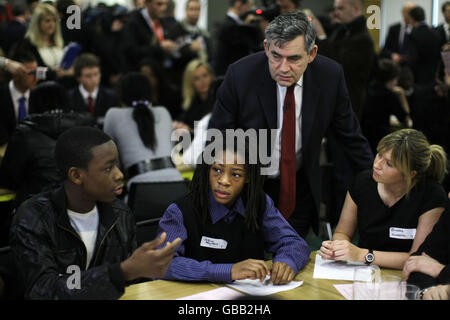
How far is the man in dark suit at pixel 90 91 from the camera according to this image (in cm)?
533

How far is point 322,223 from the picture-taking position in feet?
16.5

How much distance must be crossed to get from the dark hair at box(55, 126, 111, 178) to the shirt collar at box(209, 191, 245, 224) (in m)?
0.53

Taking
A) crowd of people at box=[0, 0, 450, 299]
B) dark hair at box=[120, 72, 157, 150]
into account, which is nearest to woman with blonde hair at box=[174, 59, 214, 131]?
crowd of people at box=[0, 0, 450, 299]

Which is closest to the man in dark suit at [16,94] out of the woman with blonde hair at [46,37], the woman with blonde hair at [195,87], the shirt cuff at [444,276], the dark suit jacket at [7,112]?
the dark suit jacket at [7,112]

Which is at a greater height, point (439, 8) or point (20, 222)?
point (439, 8)

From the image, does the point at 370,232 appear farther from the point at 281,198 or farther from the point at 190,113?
the point at 190,113

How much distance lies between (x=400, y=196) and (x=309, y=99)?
631 millimetres

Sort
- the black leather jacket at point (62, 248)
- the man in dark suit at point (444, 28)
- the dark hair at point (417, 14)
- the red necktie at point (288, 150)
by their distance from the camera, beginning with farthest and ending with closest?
the dark hair at point (417, 14)
the man in dark suit at point (444, 28)
the red necktie at point (288, 150)
the black leather jacket at point (62, 248)

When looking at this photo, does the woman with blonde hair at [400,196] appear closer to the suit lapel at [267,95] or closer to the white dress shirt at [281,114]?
the white dress shirt at [281,114]

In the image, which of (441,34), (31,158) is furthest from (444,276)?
(441,34)

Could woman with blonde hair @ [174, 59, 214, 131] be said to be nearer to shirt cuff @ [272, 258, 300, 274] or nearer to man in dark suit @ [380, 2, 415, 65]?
man in dark suit @ [380, 2, 415, 65]

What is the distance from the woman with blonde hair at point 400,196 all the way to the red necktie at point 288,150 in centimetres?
33
